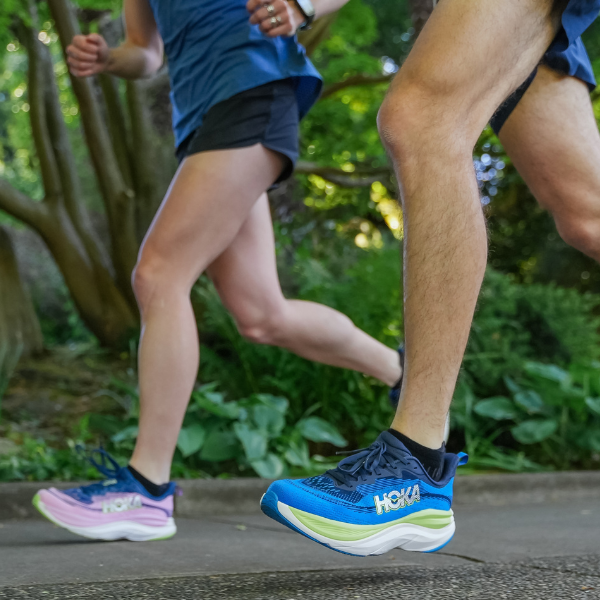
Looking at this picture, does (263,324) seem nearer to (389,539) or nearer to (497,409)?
(389,539)

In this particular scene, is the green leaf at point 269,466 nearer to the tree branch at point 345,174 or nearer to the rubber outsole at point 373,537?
the rubber outsole at point 373,537

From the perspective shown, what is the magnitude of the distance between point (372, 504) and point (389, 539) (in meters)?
0.08

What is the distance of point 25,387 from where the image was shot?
5.76 meters

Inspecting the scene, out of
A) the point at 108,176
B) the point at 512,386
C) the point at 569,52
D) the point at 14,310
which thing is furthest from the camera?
the point at 108,176

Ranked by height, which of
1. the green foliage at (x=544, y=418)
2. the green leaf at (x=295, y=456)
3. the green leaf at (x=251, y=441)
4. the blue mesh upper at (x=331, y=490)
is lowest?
the green foliage at (x=544, y=418)

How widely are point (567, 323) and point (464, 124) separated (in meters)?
3.90

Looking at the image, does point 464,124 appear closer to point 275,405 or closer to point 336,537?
point 336,537

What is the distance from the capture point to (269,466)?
3441 mm

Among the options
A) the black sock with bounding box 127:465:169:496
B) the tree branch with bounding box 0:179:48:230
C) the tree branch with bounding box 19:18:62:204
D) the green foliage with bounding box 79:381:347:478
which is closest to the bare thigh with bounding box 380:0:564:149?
the black sock with bounding box 127:465:169:496

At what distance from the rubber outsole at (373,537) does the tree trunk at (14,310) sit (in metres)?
5.47

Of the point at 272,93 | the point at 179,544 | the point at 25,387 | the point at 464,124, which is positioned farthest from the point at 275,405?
the point at 25,387

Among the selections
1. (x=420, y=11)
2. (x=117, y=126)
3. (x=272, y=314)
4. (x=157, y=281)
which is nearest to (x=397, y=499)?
(x=157, y=281)

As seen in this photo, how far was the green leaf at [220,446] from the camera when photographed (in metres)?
3.51

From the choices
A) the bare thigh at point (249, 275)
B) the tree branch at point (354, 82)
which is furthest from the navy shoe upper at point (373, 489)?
the tree branch at point (354, 82)
